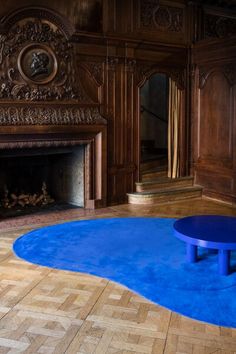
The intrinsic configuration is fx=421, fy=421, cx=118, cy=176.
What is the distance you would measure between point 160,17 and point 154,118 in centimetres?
306

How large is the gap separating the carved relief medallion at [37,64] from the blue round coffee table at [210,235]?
2.88m

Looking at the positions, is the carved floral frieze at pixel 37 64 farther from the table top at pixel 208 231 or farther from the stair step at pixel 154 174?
the table top at pixel 208 231

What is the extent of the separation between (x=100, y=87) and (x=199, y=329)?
4.29 m

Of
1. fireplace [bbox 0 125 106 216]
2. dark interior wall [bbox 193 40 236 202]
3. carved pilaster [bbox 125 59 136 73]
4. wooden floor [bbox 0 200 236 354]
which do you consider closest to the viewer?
wooden floor [bbox 0 200 236 354]

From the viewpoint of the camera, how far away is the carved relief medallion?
555 cm

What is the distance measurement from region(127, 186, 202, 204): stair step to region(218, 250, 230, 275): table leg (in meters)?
3.03

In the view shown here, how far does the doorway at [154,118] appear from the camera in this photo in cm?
949

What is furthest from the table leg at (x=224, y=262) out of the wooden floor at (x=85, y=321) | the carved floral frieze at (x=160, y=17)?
the carved floral frieze at (x=160, y=17)

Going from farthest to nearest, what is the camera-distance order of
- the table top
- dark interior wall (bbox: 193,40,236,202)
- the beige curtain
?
the beige curtain < dark interior wall (bbox: 193,40,236,202) < the table top

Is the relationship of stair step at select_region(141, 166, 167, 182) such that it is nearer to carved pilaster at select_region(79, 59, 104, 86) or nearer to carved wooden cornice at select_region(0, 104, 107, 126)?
carved wooden cornice at select_region(0, 104, 107, 126)

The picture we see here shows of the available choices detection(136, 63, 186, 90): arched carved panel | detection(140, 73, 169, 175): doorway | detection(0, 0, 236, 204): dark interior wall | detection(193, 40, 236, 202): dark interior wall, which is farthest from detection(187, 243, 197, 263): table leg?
detection(140, 73, 169, 175): doorway

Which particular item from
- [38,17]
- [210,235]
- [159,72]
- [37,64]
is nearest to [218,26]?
[159,72]

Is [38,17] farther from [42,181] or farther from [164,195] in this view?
[164,195]

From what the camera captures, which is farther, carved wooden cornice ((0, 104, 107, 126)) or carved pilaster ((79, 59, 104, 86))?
carved pilaster ((79, 59, 104, 86))
